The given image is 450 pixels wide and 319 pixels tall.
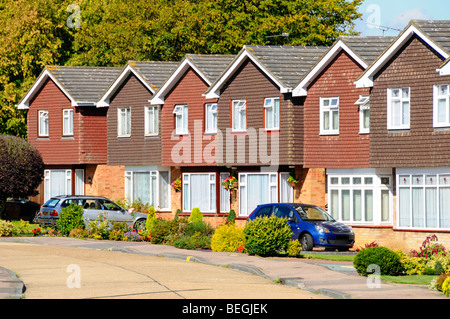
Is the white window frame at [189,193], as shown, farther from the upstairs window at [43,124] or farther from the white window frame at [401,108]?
the white window frame at [401,108]

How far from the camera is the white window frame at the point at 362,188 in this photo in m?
37.1

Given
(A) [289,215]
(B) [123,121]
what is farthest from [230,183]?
(A) [289,215]

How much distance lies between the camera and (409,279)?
23297 millimetres

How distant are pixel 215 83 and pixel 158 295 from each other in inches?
967

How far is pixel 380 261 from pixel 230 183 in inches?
805

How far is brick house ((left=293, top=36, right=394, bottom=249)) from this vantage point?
1470 inches

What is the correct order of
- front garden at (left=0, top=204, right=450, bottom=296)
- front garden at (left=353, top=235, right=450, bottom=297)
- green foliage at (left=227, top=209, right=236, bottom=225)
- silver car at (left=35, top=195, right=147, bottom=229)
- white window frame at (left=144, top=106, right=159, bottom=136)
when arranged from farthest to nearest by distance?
white window frame at (left=144, top=106, right=159, bottom=136) → green foliage at (left=227, top=209, right=236, bottom=225) → silver car at (left=35, top=195, right=147, bottom=229) → front garden at (left=0, top=204, right=450, bottom=296) → front garden at (left=353, top=235, right=450, bottom=297)

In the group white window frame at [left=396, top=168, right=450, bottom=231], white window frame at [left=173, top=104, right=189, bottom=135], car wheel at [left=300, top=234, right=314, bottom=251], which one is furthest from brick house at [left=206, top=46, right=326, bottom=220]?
car wheel at [left=300, top=234, right=314, bottom=251]

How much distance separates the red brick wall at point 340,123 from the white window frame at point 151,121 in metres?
10.8

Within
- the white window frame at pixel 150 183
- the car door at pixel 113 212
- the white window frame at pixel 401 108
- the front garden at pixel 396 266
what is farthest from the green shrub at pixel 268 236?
the white window frame at pixel 150 183

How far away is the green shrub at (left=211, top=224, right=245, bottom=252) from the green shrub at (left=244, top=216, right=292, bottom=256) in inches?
86.4

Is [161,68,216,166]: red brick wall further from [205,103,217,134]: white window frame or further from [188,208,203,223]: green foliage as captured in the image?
[188,208,203,223]: green foliage

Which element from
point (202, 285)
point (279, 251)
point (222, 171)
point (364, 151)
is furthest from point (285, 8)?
point (202, 285)

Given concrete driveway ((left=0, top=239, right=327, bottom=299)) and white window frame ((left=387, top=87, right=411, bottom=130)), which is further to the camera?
white window frame ((left=387, top=87, right=411, bottom=130))
